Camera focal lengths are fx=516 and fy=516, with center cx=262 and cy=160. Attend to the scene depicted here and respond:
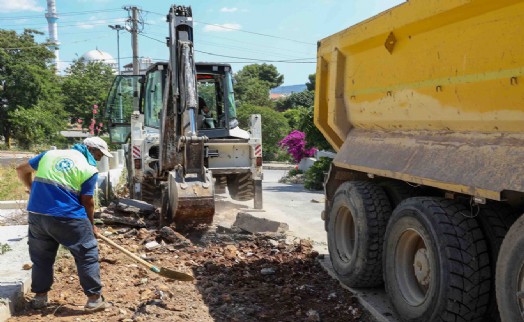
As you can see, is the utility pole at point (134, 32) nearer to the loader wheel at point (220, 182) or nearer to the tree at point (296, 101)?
the tree at point (296, 101)

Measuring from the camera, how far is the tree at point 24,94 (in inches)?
1175

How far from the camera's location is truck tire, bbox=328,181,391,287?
4.38 m

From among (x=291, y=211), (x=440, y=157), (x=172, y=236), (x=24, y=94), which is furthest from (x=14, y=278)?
(x=24, y=94)

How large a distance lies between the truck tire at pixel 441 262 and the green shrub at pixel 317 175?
35.9ft

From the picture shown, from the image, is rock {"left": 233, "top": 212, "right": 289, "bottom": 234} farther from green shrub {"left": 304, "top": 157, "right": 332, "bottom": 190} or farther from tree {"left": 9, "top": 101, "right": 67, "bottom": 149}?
tree {"left": 9, "top": 101, "right": 67, "bottom": 149}

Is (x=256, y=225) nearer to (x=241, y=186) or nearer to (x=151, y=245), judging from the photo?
(x=151, y=245)

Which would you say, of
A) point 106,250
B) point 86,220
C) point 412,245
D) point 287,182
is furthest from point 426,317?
point 287,182

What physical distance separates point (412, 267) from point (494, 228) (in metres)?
0.83

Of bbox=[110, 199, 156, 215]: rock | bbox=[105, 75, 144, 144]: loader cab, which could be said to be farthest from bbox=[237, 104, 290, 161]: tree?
bbox=[110, 199, 156, 215]: rock

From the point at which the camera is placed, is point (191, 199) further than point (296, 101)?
No

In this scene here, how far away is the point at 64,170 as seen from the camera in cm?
437

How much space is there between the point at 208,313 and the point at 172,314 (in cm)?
31

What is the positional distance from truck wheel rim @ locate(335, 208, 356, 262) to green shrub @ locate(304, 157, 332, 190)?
9573mm

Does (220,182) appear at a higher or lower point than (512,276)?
lower
